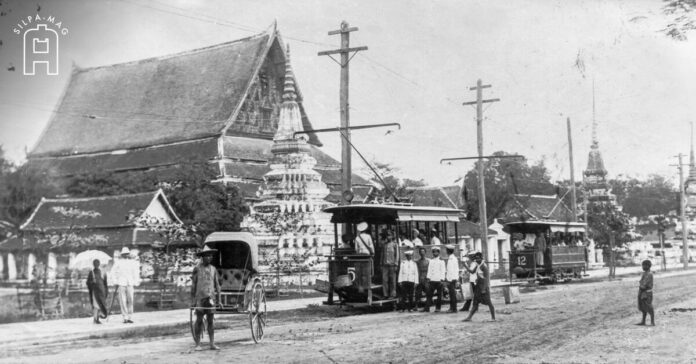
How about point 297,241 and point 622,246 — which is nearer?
point 297,241

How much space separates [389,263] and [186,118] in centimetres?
3466

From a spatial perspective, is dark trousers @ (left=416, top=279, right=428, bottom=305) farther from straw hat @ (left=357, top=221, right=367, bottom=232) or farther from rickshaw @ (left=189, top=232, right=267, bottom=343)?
rickshaw @ (left=189, top=232, right=267, bottom=343)

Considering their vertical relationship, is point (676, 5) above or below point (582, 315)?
above

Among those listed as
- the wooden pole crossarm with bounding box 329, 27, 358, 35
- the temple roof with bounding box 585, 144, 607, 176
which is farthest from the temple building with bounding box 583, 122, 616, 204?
the wooden pole crossarm with bounding box 329, 27, 358, 35

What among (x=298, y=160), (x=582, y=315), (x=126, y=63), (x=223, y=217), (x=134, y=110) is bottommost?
(x=582, y=315)

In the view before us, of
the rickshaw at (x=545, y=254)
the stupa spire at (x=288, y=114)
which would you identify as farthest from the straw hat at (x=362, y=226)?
the stupa spire at (x=288, y=114)

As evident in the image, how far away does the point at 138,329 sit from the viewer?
51.6 feet

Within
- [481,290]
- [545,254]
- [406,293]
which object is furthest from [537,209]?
[481,290]

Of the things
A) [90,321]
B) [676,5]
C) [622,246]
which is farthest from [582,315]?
[622,246]

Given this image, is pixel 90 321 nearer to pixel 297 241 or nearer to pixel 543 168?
pixel 297 241

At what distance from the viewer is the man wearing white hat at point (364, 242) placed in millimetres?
18266

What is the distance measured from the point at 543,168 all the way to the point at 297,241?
54.4 m

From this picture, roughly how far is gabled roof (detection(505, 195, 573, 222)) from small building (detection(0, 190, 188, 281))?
89.3ft

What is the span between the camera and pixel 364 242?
18.3 meters
